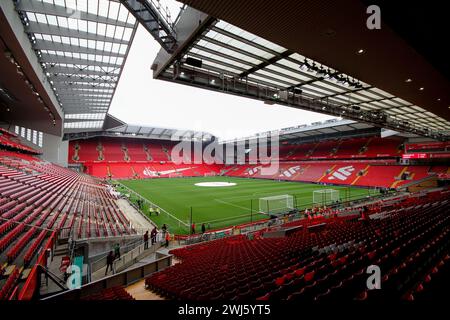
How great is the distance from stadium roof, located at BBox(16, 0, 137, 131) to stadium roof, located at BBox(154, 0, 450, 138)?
4149 mm

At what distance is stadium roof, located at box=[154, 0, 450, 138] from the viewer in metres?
5.22

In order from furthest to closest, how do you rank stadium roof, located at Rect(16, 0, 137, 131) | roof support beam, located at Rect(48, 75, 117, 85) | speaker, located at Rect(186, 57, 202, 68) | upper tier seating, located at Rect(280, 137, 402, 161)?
upper tier seating, located at Rect(280, 137, 402, 161), roof support beam, located at Rect(48, 75, 117, 85), stadium roof, located at Rect(16, 0, 137, 131), speaker, located at Rect(186, 57, 202, 68)

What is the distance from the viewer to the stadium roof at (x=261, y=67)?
5223mm

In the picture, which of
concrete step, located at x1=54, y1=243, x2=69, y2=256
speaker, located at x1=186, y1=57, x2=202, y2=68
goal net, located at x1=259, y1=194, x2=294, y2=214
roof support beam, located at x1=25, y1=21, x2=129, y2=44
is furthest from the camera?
goal net, located at x1=259, y1=194, x2=294, y2=214

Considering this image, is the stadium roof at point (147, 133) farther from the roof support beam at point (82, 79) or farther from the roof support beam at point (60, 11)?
the roof support beam at point (60, 11)

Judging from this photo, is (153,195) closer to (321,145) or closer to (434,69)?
(434,69)

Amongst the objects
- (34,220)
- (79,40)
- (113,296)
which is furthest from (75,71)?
(113,296)

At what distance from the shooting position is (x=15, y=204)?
9508mm

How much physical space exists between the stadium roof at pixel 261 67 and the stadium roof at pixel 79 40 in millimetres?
4149

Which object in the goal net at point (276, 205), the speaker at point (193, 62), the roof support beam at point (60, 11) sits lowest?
the goal net at point (276, 205)

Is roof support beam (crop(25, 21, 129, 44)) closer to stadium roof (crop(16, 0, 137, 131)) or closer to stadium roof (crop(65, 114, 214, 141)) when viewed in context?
stadium roof (crop(16, 0, 137, 131))

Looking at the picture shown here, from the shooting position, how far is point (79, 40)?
12.2 metres

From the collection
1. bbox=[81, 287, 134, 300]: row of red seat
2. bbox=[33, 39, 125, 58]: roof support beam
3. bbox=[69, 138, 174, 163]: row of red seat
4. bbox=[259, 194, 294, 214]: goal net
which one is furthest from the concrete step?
bbox=[69, 138, 174, 163]: row of red seat

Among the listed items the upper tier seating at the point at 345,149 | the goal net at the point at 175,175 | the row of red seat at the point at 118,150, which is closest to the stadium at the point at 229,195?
the upper tier seating at the point at 345,149
